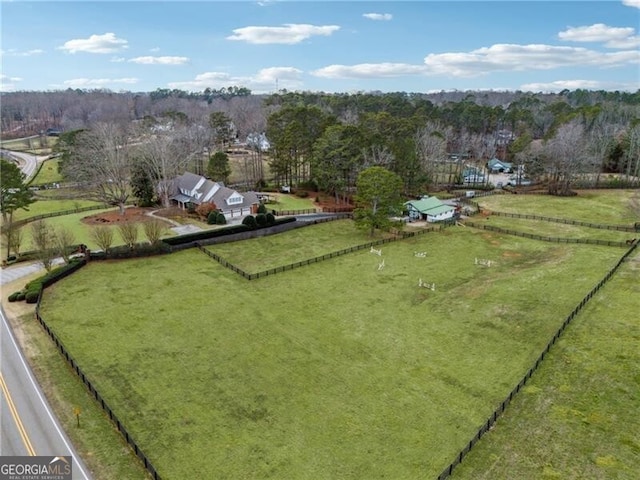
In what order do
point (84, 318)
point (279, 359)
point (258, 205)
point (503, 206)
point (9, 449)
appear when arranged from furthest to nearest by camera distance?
point (503, 206)
point (258, 205)
point (84, 318)
point (279, 359)
point (9, 449)

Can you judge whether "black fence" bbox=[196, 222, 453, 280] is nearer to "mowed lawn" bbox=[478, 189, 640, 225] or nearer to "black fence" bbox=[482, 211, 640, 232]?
"black fence" bbox=[482, 211, 640, 232]

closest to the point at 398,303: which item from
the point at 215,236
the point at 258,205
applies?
the point at 215,236

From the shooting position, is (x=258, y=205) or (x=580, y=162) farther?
(x=580, y=162)

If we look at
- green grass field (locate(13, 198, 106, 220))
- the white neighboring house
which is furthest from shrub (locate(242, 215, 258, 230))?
green grass field (locate(13, 198, 106, 220))

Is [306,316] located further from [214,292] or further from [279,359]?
[214,292]

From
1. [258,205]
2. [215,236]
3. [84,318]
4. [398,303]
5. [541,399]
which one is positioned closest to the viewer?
[541,399]

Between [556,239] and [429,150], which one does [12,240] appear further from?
[429,150]

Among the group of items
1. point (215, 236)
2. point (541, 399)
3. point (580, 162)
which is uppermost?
point (580, 162)

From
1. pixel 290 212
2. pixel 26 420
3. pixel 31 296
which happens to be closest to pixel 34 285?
A: pixel 31 296
